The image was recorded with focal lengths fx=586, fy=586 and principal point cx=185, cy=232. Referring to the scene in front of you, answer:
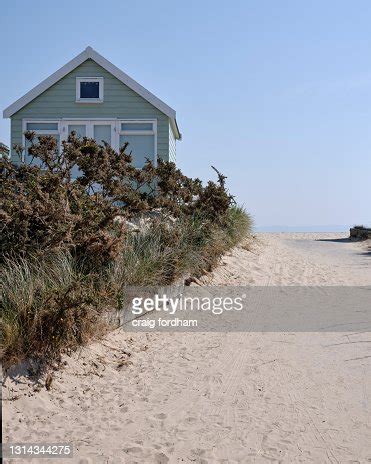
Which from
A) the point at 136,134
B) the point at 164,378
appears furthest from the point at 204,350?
the point at 136,134

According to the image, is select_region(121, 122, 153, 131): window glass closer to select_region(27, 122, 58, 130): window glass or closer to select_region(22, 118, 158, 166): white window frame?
select_region(22, 118, 158, 166): white window frame

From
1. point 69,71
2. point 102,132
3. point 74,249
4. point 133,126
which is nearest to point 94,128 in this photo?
point 102,132

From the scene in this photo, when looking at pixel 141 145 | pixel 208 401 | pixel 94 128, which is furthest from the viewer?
pixel 94 128

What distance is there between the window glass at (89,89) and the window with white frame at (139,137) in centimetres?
133

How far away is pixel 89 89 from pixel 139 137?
7.53 feet

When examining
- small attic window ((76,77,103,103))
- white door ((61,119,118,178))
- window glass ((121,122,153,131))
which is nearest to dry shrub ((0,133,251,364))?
window glass ((121,122,153,131))

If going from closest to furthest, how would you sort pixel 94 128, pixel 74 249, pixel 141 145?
pixel 74 249
pixel 141 145
pixel 94 128

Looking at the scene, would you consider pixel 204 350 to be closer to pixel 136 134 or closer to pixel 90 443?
pixel 90 443

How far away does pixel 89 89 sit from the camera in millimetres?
19281

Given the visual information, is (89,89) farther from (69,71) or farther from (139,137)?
(139,137)

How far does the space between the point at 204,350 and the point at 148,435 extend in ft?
9.21

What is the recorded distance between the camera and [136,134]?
1916 centimetres

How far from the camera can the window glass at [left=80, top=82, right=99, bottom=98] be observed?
19266 millimetres

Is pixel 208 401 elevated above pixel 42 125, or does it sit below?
below
